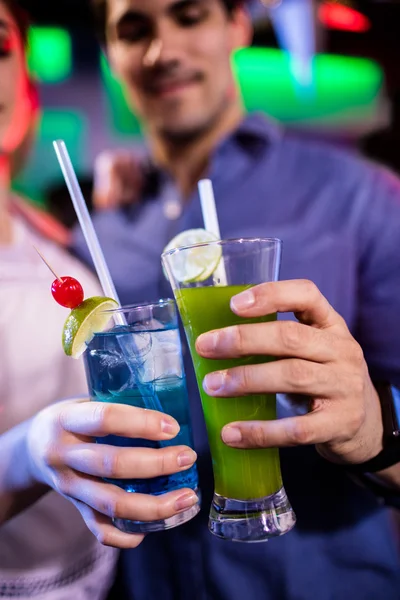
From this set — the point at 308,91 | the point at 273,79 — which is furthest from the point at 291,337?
the point at 308,91

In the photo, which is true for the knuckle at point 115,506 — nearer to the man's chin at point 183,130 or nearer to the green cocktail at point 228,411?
the green cocktail at point 228,411

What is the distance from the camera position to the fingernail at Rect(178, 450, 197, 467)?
2.98ft

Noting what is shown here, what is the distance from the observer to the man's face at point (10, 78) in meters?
1.52

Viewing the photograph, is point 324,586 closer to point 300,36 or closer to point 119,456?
point 119,456

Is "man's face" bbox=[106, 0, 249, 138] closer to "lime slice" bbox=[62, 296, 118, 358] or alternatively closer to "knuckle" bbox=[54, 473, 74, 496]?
"lime slice" bbox=[62, 296, 118, 358]

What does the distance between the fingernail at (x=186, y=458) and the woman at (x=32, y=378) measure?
61cm

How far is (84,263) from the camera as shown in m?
1.70

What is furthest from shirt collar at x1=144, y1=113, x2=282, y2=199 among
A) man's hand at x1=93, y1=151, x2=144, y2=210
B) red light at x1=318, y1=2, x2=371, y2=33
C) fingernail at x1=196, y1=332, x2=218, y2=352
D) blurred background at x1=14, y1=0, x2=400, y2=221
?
red light at x1=318, y1=2, x2=371, y2=33

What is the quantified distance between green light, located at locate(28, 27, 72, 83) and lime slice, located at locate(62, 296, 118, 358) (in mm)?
2224

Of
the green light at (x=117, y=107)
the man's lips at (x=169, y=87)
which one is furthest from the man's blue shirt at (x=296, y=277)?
the green light at (x=117, y=107)

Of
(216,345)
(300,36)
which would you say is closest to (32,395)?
(216,345)

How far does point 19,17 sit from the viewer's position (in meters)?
1.61

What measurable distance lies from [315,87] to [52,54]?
1846 mm

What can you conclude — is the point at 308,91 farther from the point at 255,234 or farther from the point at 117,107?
the point at 255,234
